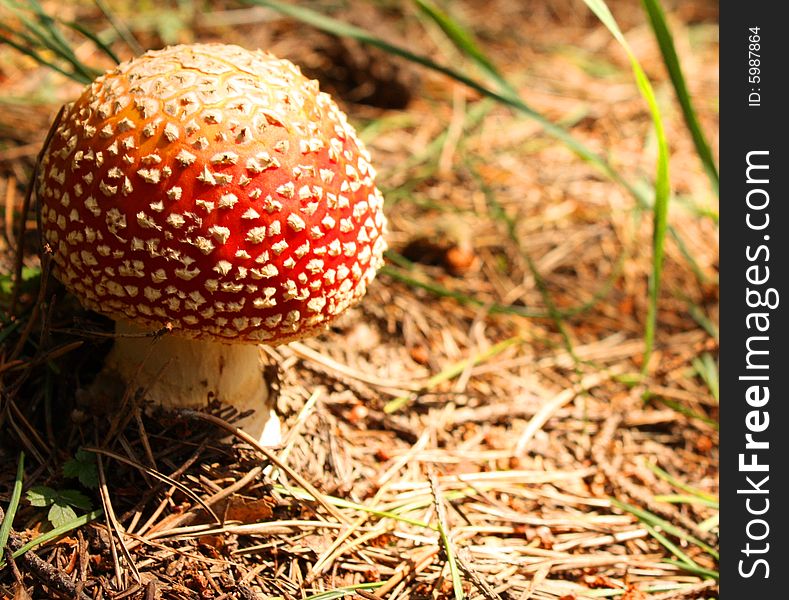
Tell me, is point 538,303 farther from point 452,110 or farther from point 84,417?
point 84,417

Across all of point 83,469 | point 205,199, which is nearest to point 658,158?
point 205,199

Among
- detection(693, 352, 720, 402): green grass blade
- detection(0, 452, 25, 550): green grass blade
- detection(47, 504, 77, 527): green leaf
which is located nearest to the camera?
detection(0, 452, 25, 550): green grass blade

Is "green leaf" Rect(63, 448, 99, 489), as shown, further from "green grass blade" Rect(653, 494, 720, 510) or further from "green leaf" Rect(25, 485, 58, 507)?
"green grass blade" Rect(653, 494, 720, 510)

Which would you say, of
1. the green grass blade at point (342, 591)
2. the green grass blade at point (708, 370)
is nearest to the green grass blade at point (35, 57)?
the green grass blade at point (342, 591)

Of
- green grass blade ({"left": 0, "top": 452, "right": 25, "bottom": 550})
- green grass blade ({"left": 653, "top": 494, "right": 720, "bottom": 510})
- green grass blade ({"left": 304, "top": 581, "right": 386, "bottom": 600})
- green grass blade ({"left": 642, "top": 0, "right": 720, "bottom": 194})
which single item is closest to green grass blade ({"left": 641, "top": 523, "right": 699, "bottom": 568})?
green grass blade ({"left": 653, "top": 494, "right": 720, "bottom": 510})

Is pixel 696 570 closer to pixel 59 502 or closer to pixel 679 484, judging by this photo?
pixel 679 484

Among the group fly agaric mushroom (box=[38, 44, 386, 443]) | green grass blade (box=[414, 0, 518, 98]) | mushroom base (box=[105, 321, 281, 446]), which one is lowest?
mushroom base (box=[105, 321, 281, 446])
